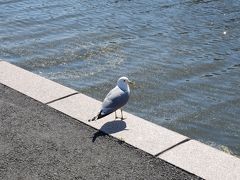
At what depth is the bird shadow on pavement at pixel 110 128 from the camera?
7017mm

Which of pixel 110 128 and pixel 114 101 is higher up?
pixel 114 101

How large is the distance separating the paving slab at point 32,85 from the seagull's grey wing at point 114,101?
94 centimetres

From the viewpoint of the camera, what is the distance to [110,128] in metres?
7.20

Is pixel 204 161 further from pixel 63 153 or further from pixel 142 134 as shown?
pixel 63 153

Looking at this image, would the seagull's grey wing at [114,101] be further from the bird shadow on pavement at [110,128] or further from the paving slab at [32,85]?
the paving slab at [32,85]

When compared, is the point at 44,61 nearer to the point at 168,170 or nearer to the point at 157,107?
the point at 157,107

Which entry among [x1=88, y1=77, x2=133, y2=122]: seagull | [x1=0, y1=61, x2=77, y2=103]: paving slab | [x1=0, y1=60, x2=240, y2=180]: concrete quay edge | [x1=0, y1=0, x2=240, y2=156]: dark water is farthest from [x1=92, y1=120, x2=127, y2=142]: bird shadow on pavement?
[x1=0, y1=0, x2=240, y2=156]: dark water

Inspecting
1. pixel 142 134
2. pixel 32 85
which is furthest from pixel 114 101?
pixel 32 85

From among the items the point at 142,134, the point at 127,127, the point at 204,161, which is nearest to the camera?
the point at 204,161

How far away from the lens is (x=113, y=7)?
631 inches

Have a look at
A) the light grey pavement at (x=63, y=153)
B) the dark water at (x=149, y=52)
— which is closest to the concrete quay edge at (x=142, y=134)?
the light grey pavement at (x=63, y=153)

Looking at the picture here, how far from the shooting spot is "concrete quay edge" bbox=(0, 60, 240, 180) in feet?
20.1

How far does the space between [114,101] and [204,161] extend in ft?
6.07

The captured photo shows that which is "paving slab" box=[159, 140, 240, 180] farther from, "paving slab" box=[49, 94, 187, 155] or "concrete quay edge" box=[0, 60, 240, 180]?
"paving slab" box=[49, 94, 187, 155]
